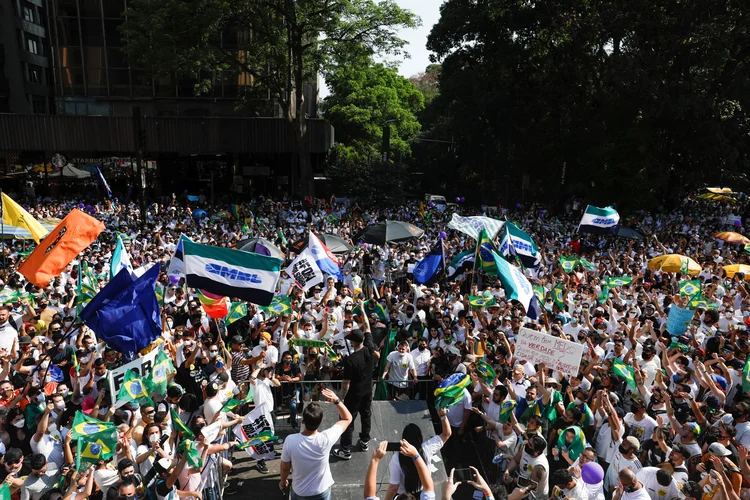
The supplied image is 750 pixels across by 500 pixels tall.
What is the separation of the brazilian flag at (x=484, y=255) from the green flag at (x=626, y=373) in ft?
11.7

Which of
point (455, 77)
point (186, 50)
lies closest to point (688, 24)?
point (455, 77)

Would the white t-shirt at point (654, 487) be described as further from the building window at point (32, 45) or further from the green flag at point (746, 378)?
the building window at point (32, 45)

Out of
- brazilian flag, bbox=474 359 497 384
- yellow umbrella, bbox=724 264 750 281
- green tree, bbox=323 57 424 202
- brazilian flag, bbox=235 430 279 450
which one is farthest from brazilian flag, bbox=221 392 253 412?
green tree, bbox=323 57 424 202

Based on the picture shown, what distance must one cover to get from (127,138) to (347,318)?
26762 mm

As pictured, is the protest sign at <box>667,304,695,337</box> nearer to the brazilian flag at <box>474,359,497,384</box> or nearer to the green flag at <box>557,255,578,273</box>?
the green flag at <box>557,255,578,273</box>

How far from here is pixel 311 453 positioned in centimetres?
515

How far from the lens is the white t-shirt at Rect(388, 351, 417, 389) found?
30.2 ft

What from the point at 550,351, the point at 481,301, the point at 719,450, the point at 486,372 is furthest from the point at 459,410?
the point at 481,301

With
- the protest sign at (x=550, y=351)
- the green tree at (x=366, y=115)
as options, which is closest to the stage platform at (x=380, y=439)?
the protest sign at (x=550, y=351)

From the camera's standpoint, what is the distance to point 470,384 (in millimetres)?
8328

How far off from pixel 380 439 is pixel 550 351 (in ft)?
8.04

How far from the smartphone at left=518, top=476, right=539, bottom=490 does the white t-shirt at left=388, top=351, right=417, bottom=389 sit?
123 inches

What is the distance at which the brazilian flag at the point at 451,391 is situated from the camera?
717 cm

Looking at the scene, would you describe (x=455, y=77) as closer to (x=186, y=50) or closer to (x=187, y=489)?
(x=186, y=50)
